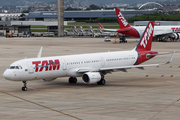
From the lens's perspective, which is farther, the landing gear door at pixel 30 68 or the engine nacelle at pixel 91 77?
the engine nacelle at pixel 91 77

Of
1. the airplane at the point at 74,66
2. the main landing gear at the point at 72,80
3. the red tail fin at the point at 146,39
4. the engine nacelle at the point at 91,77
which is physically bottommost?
the main landing gear at the point at 72,80

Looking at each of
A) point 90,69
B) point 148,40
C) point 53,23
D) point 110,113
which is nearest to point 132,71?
point 148,40

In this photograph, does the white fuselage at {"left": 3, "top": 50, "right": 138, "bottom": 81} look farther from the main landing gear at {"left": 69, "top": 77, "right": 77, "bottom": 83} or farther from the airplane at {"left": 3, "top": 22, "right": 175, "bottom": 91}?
the main landing gear at {"left": 69, "top": 77, "right": 77, "bottom": 83}

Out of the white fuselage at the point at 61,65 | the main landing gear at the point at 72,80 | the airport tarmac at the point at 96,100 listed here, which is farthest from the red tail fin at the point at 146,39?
the main landing gear at the point at 72,80

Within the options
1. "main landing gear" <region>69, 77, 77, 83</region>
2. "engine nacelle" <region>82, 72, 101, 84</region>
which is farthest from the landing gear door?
"main landing gear" <region>69, 77, 77, 83</region>

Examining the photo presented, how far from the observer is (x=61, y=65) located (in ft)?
119

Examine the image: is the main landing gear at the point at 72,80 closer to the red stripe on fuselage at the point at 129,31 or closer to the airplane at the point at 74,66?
the airplane at the point at 74,66

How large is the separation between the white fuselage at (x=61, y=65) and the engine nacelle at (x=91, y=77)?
1502 mm

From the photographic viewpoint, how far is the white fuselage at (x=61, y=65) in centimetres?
3350

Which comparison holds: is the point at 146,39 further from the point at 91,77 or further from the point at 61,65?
the point at 61,65

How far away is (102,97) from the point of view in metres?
30.8

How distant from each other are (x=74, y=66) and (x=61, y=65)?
171 centimetres

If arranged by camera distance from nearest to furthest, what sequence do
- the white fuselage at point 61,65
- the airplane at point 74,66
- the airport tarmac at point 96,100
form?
the airport tarmac at point 96,100, the white fuselage at point 61,65, the airplane at point 74,66

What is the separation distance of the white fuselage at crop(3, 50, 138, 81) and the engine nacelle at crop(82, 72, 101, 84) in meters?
1.50
